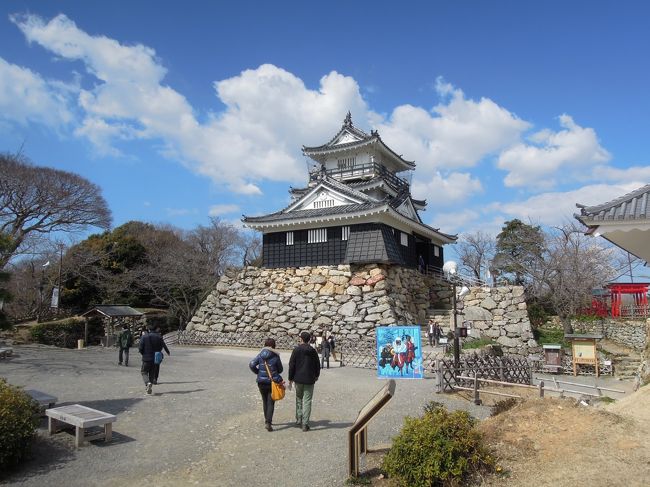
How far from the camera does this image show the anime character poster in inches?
507

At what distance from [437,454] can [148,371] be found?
7.94 m

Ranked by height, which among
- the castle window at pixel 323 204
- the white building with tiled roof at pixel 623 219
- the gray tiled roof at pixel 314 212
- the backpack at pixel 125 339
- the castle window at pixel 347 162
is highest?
the castle window at pixel 347 162

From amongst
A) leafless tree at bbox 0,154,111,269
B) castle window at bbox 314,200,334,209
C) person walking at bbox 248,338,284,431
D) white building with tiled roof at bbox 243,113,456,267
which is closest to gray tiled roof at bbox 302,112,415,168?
white building with tiled roof at bbox 243,113,456,267

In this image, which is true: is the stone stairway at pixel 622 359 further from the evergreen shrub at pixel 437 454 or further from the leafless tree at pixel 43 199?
the leafless tree at pixel 43 199

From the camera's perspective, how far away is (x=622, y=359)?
25031 mm

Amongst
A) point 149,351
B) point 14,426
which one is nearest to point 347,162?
point 149,351

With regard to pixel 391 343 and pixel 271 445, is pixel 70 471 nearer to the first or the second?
pixel 271 445

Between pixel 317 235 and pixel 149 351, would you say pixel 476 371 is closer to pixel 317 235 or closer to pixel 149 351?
pixel 149 351

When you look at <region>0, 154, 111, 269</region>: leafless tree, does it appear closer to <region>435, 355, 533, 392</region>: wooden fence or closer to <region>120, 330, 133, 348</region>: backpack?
<region>120, 330, 133, 348</region>: backpack

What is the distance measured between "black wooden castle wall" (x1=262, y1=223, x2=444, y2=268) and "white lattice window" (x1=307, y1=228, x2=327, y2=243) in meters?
0.19

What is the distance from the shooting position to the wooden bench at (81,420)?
6.93 meters

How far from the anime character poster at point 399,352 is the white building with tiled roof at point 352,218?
10.6m

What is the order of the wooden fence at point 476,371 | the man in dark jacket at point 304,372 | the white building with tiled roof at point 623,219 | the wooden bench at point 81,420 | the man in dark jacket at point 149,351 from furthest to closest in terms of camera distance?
the wooden fence at point 476,371 → the man in dark jacket at point 149,351 → the man in dark jacket at point 304,372 → the white building with tiled roof at point 623,219 → the wooden bench at point 81,420

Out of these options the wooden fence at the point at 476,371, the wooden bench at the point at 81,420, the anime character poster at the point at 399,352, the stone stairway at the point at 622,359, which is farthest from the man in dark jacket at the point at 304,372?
the stone stairway at the point at 622,359
